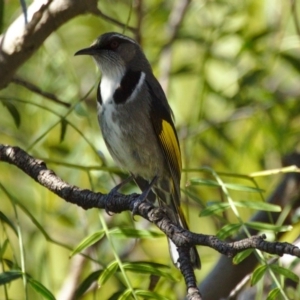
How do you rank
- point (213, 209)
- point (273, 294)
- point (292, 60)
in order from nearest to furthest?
point (273, 294), point (213, 209), point (292, 60)

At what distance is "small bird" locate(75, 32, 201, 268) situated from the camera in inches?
134

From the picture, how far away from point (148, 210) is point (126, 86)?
4.24ft

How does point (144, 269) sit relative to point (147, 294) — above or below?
above

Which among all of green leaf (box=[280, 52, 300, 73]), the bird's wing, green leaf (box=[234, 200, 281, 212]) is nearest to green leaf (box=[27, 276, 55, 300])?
green leaf (box=[234, 200, 281, 212])

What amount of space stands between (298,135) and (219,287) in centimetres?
113

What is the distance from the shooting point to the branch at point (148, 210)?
1833mm

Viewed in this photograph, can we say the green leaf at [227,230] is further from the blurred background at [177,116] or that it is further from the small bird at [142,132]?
the blurred background at [177,116]

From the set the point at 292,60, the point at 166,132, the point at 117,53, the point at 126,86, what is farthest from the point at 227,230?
the point at 292,60

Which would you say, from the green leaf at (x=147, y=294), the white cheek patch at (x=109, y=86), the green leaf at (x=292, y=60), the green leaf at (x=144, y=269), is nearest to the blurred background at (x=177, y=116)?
the green leaf at (x=292, y=60)

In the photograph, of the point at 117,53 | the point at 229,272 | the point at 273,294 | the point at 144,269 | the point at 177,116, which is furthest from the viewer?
the point at 177,116

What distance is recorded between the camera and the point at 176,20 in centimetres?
436

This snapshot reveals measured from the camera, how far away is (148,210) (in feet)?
7.63

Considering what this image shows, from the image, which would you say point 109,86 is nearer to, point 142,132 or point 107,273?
point 142,132

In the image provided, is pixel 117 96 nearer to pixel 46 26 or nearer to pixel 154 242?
pixel 46 26
